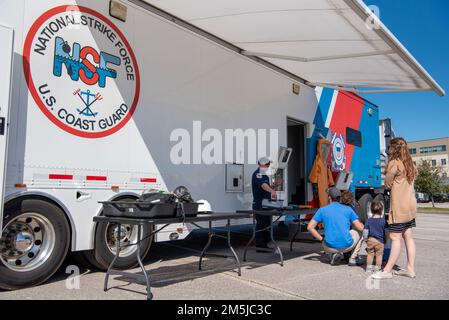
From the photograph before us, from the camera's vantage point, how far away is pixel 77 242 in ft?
14.0

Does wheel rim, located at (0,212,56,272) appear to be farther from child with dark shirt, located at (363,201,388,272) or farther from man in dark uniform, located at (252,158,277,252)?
child with dark shirt, located at (363,201,388,272)

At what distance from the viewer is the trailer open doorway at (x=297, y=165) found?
831 centimetres

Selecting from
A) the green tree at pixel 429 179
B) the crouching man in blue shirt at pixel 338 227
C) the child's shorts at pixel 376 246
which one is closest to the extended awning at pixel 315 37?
the crouching man in blue shirt at pixel 338 227

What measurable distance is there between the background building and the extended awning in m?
61.3

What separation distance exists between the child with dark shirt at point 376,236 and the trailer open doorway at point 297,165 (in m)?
3.00

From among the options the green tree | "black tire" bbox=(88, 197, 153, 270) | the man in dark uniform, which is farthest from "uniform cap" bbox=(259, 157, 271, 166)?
the green tree

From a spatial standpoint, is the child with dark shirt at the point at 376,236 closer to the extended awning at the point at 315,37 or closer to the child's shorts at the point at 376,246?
the child's shorts at the point at 376,246

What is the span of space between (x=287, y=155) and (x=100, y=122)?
12.2ft

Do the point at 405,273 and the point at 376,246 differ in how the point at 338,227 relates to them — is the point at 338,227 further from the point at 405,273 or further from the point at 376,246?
the point at 405,273

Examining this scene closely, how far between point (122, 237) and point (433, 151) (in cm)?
6963

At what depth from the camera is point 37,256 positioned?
4020 millimetres

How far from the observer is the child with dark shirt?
16.8 feet
